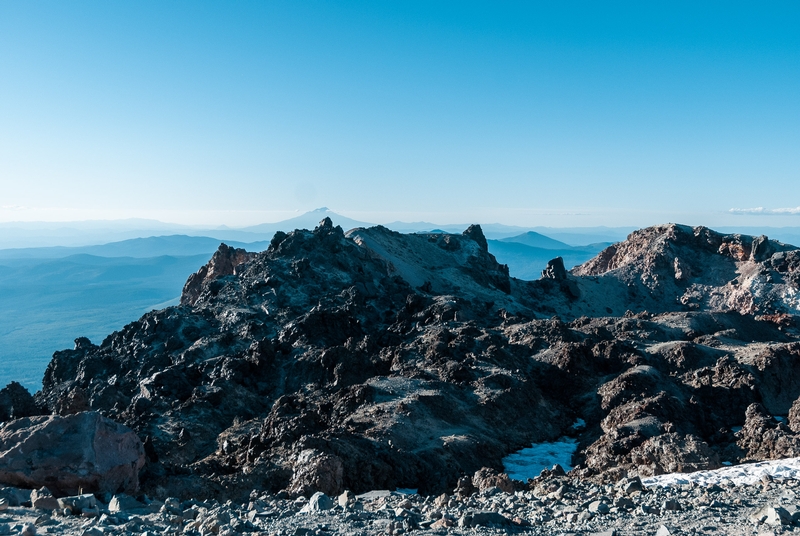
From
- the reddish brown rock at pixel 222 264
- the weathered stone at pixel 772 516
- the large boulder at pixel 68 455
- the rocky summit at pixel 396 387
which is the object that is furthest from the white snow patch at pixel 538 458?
the reddish brown rock at pixel 222 264

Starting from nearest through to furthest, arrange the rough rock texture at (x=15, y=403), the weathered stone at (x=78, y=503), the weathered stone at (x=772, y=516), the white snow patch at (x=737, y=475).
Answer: the weathered stone at (x=772, y=516), the weathered stone at (x=78, y=503), the white snow patch at (x=737, y=475), the rough rock texture at (x=15, y=403)

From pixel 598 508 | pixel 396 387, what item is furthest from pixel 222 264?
pixel 598 508

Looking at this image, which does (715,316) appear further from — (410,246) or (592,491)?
(592,491)

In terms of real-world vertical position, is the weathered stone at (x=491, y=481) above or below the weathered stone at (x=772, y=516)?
below

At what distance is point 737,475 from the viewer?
45.6ft

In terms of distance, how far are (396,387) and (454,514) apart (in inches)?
547

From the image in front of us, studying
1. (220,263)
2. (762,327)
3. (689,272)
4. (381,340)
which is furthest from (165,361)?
(689,272)

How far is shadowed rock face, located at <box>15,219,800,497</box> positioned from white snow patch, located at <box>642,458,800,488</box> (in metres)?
1.40

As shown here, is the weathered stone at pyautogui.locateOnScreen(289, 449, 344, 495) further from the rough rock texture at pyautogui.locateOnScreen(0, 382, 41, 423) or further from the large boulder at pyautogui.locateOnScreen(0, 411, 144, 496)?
the rough rock texture at pyautogui.locateOnScreen(0, 382, 41, 423)

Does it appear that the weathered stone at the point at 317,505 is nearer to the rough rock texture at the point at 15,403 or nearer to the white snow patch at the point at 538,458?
the white snow patch at the point at 538,458

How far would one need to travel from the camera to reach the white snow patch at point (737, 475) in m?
13.3

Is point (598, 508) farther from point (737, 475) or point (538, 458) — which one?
point (538, 458)

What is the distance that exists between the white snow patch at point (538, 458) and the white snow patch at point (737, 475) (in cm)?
533

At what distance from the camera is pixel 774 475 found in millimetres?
13570
